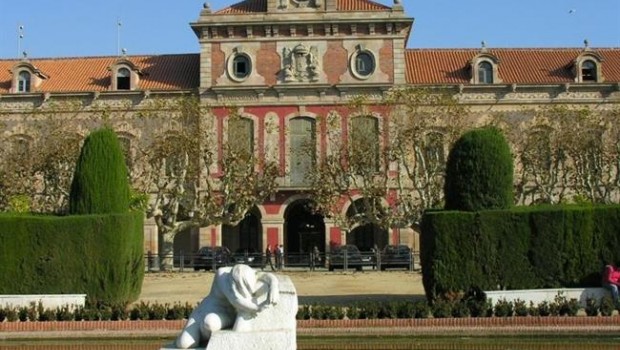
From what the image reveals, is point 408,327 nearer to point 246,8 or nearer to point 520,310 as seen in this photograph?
point 520,310

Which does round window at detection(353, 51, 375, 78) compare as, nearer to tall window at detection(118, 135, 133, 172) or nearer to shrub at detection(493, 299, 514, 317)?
tall window at detection(118, 135, 133, 172)

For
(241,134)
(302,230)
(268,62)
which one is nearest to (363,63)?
(268,62)

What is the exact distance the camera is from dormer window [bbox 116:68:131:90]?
46625 mm

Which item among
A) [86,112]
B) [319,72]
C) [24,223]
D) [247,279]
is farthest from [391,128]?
[247,279]

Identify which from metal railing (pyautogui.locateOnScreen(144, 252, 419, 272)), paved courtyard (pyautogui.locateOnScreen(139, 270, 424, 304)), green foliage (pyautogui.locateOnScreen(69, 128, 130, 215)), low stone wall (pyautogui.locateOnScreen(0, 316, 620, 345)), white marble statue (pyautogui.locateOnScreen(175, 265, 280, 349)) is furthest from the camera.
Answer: metal railing (pyautogui.locateOnScreen(144, 252, 419, 272))

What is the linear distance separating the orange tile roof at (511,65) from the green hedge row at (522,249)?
26.9 meters

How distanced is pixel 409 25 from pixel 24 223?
93.8 ft

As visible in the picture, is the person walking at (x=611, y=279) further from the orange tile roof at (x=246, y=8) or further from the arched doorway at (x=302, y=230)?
the orange tile roof at (x=246, y=8)

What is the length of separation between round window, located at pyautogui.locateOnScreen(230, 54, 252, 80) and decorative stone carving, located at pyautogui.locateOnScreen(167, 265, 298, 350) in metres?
34.9

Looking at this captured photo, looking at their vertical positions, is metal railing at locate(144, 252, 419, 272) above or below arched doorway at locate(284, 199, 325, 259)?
below

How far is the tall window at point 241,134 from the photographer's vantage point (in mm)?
40850

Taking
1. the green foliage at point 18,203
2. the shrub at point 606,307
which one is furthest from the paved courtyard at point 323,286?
the green foliage at point 18,203

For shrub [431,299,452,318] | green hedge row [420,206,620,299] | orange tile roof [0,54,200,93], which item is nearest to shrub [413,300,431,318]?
shrub [431,299,452,318]

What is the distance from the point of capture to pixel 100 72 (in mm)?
48500
